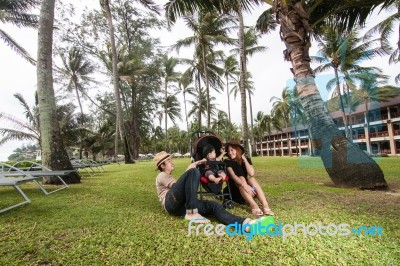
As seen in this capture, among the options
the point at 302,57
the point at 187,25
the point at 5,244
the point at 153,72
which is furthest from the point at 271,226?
the point at 153,72

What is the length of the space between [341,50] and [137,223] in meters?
26.4

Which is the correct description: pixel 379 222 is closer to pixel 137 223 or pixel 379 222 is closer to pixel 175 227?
pixel 175 227

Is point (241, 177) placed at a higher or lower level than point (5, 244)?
higher

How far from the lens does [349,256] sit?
201 cm

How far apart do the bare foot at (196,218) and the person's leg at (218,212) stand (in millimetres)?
111

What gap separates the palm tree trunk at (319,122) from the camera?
16.4 feet

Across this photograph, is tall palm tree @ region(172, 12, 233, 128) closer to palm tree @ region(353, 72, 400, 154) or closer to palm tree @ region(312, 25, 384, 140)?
palm tree @ region(312, 25, 384, 140)

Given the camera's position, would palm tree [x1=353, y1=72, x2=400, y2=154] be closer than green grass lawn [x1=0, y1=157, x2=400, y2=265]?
No

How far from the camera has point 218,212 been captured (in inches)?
112

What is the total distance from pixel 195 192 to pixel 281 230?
102 cm

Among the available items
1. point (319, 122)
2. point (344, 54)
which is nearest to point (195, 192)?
point (319, 122)

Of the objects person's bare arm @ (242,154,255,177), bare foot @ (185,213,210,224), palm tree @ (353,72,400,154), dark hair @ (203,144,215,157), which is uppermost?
palm tree @ (353,72,400,154)

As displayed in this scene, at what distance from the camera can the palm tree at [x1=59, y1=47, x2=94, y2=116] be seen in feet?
87.7

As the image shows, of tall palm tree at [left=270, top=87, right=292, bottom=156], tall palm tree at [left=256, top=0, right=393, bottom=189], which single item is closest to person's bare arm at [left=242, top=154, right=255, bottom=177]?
tall palm tree at [left=256, top=0, right=393, bottom=189]
